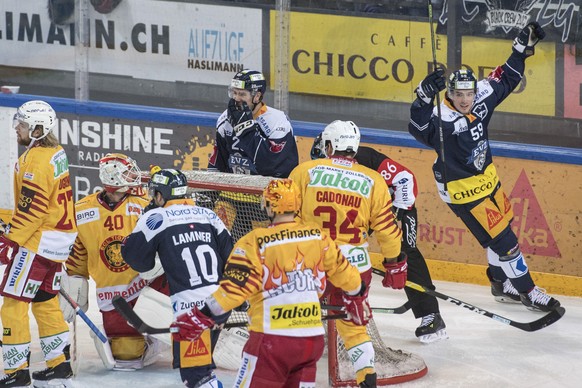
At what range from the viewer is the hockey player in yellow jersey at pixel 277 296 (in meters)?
4.93

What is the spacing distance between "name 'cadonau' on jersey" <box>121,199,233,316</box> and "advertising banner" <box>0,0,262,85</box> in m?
3.17

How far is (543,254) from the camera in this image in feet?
25.7

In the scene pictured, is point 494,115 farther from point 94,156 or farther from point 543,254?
point 94,156

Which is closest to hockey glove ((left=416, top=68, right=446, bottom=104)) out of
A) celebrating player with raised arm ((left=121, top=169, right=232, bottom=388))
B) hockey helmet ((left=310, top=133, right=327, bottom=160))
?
hockey helmet ((left=310, top=133, right=327, bottom=160))

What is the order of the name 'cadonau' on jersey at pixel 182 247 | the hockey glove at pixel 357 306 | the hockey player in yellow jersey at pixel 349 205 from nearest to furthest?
the hockey glove at pixel 357 306
the name 'cadonau' on jersey at pixel 182 247
the hockey player in yellow jersey at pixel 349 205

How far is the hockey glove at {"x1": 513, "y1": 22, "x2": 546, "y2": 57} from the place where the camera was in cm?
714

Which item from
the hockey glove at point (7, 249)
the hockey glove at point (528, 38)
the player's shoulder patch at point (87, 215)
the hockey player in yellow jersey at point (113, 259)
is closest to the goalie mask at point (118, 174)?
the hockey player in yellow jersey at point (113, 259)

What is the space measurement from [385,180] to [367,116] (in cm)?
198

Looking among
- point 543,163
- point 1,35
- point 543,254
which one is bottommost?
point 543,254

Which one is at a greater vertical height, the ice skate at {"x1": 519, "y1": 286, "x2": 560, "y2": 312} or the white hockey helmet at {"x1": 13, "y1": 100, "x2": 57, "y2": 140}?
the white hockey helmet at {"x1": 13, "y1": 100, "x2": 57, "y2": 140}

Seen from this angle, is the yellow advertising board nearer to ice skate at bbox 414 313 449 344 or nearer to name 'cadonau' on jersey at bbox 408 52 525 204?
name 'cadonau' on jersey at bbox 408 52 525 204

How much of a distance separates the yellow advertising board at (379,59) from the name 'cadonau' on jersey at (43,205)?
9.03ft

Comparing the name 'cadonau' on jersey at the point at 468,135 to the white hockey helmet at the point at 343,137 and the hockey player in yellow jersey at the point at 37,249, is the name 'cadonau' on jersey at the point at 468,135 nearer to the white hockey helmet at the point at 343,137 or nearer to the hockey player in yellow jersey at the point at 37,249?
the white hockey helmet at the point at 343,137

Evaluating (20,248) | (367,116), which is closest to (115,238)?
(20,248)
